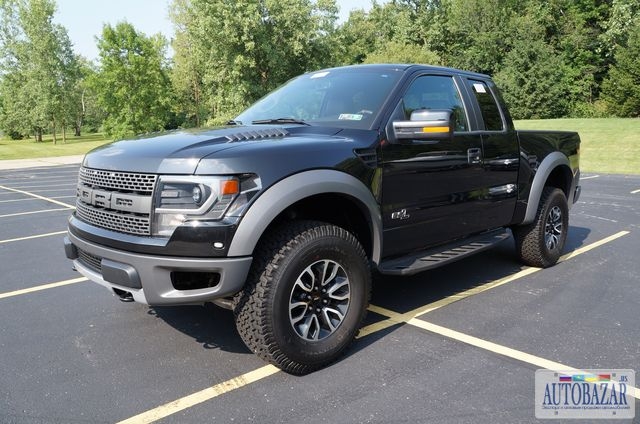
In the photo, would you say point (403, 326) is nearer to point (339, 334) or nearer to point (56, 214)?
point (339, 334)

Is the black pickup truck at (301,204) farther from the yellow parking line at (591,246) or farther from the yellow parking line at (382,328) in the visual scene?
the yellow parking line at (591,246)

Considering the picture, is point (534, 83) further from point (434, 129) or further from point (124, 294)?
point (124, 294)

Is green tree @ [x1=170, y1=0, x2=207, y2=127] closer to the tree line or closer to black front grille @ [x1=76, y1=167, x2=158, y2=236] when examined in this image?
the tree line

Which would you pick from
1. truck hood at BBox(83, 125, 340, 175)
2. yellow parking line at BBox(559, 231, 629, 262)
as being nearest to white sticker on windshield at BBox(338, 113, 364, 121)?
truck hood at BBox(83, 125, 340, 175)

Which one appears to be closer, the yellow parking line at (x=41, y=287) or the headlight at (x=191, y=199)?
the headlight at (x=191, y=199)

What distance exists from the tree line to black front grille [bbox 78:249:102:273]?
29.4 meters

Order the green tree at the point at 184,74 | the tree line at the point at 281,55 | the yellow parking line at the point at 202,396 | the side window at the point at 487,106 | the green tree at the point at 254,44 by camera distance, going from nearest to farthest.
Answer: the yellow parking line at the point at 202,396 < the side window at the point at 487,106 < the green tree at the point at 254,44 < the tree line at the point at 281,55 < the green tree at the point at 184,74

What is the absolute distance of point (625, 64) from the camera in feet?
122

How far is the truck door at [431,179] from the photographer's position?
353 centimetres

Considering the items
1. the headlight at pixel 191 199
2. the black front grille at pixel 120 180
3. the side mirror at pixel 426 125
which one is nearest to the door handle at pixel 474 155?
the side mirror at pixel 426 125

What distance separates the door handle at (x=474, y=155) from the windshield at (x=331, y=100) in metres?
→ 0.92

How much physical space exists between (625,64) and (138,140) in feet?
142

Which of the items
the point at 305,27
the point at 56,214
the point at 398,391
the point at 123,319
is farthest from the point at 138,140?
the point at 305,27

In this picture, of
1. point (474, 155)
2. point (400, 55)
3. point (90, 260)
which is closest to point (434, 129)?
point (474, 155)
